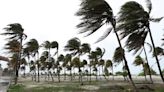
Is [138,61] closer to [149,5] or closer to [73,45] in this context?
[73,45]

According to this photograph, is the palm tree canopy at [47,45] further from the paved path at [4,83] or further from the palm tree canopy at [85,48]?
the paved path at [4,83]

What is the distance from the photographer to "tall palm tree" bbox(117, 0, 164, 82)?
24188 mm

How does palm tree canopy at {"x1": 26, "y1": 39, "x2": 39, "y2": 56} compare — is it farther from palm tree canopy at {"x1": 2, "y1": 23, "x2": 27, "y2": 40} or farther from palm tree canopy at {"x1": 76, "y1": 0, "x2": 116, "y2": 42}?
palm tree canopy at {"x1": 76, "y1": 0, "x2": 116, "y2": 42}

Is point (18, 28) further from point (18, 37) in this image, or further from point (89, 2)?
point (89, 2)

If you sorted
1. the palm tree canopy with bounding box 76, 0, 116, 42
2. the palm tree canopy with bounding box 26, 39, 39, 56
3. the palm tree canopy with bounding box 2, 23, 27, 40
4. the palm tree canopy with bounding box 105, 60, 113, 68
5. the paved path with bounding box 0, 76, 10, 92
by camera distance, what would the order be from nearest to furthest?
the paved path with bounding box 0, 76, 10, 92 → the palm tree canopy with bounding box 76, 0, 116, 42 → the palm tree canopy with bounding box 2, 23, 27, 40 → the palm tree canopy with bounding box 26, 39, 39, 56 → the palm tree canopy with bounding box 105, 60, 113, 68

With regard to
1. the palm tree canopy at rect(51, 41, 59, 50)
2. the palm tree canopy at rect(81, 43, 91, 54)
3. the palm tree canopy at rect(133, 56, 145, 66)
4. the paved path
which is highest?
the palm tree canopy at rect(51, 41, 59, 50)

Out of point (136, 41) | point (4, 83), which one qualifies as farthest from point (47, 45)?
Result: point (4, 83)

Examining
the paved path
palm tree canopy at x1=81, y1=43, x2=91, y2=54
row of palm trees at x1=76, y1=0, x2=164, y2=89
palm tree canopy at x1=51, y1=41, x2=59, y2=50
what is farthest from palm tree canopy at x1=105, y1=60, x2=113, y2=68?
the paved path

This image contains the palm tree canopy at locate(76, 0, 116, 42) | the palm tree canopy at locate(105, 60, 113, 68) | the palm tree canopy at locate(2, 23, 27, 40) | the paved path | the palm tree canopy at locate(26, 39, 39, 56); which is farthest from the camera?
the palm tree canopy at locate(105, 60, 113, 68)

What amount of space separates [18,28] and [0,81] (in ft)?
152

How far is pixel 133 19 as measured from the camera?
2405cm

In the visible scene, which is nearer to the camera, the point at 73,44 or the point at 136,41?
the point at 136,41

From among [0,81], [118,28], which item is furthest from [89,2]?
[0,81]

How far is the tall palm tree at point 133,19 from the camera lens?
2419 centimetres
